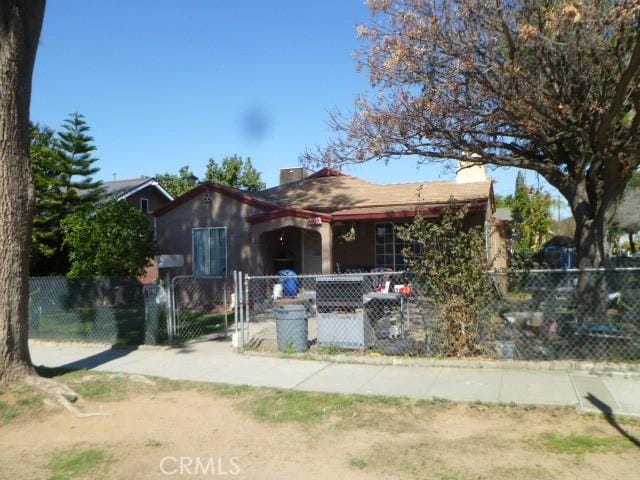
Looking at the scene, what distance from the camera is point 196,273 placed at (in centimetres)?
1698

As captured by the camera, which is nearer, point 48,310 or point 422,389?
point 422,389

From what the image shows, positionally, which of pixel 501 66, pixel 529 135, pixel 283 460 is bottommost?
pixel 283 460

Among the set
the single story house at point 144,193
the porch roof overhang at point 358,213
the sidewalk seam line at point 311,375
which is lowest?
the sidewalk seam line at point 311,375

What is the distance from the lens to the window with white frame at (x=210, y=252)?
16.6 m

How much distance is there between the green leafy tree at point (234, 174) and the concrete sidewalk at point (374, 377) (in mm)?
25192

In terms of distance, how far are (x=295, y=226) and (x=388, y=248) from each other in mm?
3116

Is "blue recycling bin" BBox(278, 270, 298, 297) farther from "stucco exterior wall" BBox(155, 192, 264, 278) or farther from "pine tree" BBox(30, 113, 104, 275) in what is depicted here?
"pine tree" BBox(30, 113, 104, 275)

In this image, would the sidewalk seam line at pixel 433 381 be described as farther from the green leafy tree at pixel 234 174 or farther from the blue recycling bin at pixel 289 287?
the green leafy tree at pixel 234 174

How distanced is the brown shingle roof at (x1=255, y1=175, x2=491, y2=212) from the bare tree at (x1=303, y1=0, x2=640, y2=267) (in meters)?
3.45

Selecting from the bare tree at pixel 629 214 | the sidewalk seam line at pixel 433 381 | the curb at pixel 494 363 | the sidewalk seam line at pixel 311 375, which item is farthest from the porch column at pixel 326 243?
the bare tree at pixel 629 214

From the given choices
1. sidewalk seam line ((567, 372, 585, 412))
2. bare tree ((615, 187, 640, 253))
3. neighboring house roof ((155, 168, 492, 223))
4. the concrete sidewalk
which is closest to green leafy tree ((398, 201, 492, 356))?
the concrete sidewalk

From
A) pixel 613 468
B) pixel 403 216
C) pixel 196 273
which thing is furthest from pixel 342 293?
pixel 196 273

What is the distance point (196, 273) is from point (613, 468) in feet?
45.3

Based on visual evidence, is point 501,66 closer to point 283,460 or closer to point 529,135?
point 529,135
